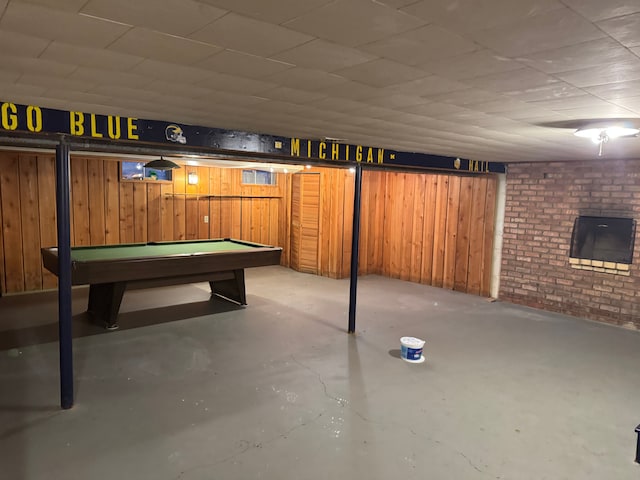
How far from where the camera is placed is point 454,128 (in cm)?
367

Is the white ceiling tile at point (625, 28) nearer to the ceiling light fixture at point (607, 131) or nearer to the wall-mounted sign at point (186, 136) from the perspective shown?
the ceiling light fixture at point (607, 131)

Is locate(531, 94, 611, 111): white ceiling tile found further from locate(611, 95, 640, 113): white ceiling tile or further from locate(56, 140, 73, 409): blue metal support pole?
locate(56, 140, 73, 409): blue metal support pole

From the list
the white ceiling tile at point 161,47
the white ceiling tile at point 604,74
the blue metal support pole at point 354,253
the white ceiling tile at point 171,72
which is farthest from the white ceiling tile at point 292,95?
the blue metal support pole at point 354,253

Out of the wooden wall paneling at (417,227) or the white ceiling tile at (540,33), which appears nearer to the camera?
the white ceiling tile at (540,33)

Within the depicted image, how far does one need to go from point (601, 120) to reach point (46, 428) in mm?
4453

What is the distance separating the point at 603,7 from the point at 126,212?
24.7 ft

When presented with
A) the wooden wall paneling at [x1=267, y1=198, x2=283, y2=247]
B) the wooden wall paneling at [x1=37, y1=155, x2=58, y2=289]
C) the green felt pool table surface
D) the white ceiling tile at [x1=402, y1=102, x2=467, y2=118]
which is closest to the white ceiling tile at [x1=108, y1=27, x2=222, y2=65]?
the white ceiling tile at [x1=402, y1=102, x2=467, y2=118]

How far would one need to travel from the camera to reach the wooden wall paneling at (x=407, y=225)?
27.6ft

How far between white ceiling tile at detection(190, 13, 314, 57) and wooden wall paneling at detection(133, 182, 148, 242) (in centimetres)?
649

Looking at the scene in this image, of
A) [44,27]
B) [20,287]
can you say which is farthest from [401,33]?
[20,287]

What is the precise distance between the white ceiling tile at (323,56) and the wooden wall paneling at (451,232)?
20.2 feet

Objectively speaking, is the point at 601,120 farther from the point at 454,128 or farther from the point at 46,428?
the point at 46,428

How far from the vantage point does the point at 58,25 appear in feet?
5.09

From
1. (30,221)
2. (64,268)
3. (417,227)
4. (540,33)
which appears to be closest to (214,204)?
(30,221)
